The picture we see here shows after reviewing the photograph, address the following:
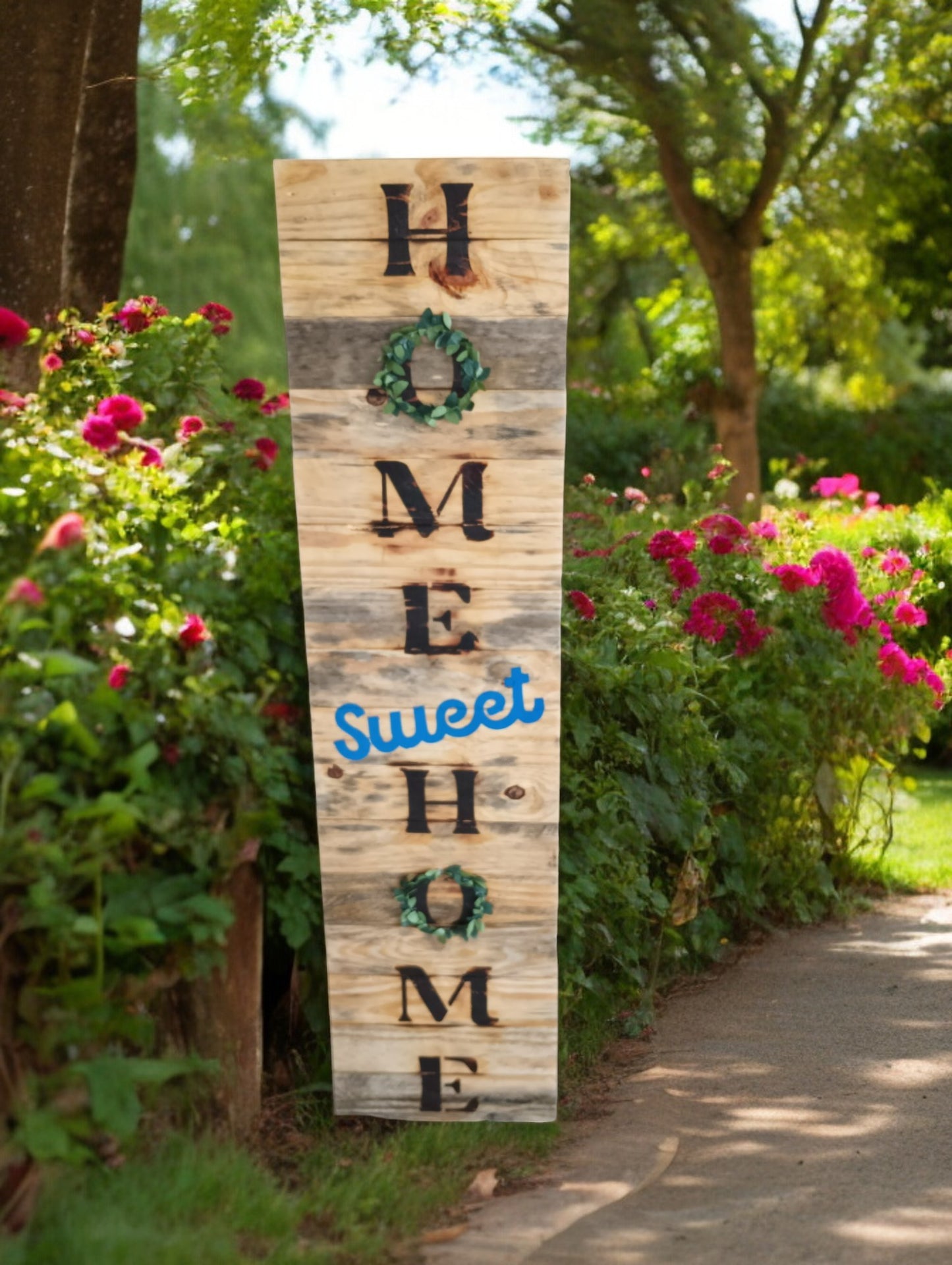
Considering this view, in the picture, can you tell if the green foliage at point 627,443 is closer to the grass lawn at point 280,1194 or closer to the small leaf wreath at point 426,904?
the small leaf wreath at point 426,904

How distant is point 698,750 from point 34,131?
344cm

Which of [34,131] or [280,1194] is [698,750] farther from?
[34,131]

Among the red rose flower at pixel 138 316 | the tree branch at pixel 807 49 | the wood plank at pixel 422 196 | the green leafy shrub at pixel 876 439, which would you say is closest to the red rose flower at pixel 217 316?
the red rose flower at pixel 138 316

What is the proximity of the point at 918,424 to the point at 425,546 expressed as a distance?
1528 centimetres

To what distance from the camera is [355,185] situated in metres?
3.77

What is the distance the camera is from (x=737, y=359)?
15336 mm

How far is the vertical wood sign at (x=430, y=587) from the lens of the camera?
3752 mm

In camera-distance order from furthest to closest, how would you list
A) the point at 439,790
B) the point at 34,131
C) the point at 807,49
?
1. the point at 807,49
2. the point at 34,131
3. the point at 439,790

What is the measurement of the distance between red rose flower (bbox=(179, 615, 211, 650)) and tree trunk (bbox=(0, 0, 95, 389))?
3.09 meters

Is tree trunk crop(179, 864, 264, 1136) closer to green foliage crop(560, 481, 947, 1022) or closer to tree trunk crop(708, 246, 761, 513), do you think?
green foliage crop(560, 481, 947, 1022)

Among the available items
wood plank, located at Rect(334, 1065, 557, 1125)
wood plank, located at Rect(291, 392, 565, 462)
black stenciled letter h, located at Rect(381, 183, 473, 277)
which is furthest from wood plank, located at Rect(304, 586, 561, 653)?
wood plank, located at Rect(334, 1065, 557, 1125)

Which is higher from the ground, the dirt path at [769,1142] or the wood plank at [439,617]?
the wood plank at [439,617]

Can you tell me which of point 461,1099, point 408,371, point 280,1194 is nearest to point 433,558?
point 408,371

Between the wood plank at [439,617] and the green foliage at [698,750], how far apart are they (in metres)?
0.94
